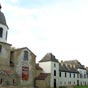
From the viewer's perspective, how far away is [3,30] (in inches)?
1768

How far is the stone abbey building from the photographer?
44.9 meters

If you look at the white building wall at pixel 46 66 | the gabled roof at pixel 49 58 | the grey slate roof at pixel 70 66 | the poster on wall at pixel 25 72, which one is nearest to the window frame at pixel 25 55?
the poster on wall at pixel 25 72

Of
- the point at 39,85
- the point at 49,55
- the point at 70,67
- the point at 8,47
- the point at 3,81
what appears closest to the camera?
the point at 3,81

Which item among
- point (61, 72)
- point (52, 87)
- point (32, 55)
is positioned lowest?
point (52, 87)

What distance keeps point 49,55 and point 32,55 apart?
9158 millimetres

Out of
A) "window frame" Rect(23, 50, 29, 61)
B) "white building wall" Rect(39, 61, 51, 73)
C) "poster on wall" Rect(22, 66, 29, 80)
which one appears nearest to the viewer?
"poster on wall" Rect(22, 66, 29, 80)

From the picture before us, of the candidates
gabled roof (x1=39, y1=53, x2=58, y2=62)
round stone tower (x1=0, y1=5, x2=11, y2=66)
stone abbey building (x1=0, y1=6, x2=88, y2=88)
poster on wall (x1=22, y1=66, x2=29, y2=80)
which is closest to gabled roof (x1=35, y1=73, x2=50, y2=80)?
stone abbey building (x1=0, y1=6, x2=88, y2=88)

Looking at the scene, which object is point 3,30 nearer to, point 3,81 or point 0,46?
point 0,46

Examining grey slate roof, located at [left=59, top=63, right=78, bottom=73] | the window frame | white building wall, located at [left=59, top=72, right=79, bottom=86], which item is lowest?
white building wall, located at [left=59, top=72, right=79, bottom=86]

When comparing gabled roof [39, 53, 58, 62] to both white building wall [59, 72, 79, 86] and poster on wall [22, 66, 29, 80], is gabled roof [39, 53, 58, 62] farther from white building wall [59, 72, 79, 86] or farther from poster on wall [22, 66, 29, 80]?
poster on wall [22, 66, 29, 80]

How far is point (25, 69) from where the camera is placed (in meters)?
49.7

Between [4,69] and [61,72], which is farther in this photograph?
[61,72]

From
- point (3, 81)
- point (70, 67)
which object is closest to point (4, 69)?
point (3, 81)

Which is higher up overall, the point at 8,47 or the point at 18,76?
the point at 8,47
